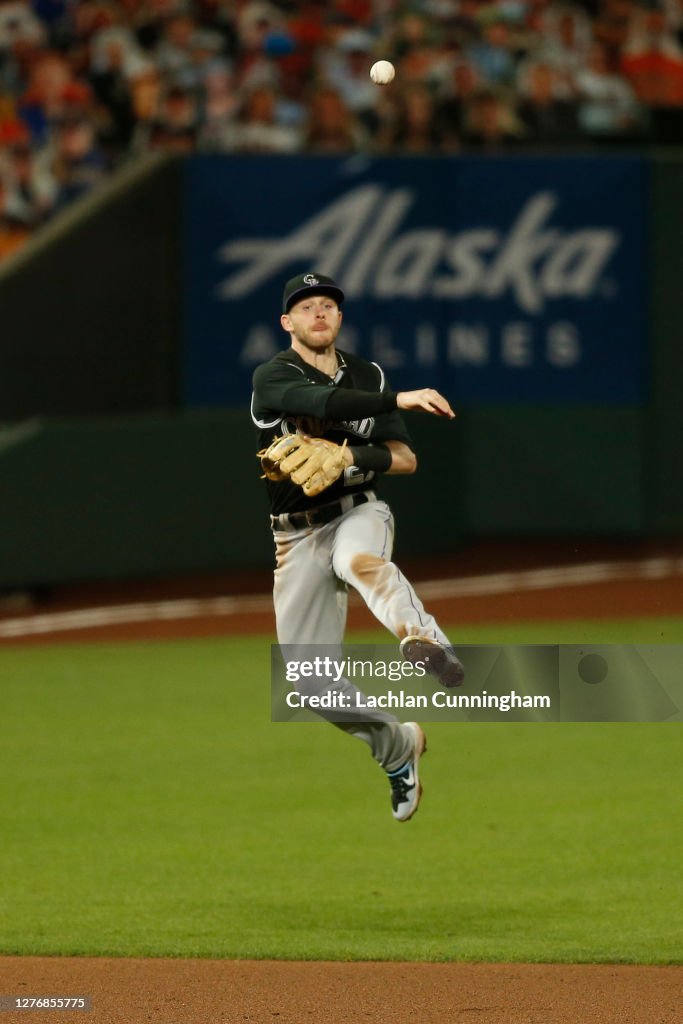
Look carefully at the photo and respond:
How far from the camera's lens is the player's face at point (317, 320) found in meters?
3.64

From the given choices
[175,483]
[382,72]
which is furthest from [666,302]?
[382,72]

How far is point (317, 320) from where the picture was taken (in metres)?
3.64

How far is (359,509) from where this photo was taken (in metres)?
3.87

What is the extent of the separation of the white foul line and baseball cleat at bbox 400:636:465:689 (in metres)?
7.51

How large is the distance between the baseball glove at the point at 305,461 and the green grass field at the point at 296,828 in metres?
2.37

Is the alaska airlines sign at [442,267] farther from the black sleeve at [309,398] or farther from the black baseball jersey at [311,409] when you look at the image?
the black sleeve at [309,398]

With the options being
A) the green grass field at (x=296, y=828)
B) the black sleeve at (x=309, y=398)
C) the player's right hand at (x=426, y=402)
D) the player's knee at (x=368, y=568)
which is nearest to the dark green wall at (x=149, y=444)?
the green grass field at (x=296, y=828)

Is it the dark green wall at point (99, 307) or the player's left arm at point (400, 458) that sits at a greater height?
the dark green wall at point (99, 307)

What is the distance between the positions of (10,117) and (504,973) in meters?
9.96

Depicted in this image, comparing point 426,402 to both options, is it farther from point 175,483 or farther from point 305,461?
point 175,483

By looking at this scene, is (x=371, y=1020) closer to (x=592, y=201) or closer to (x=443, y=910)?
(x=443, y=910)

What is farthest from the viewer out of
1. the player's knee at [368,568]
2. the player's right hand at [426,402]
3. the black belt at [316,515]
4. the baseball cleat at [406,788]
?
the baseball cleat at [406,788]

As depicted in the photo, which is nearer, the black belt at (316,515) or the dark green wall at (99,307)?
the black belt at (316,515)

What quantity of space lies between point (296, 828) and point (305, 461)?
592 cm
